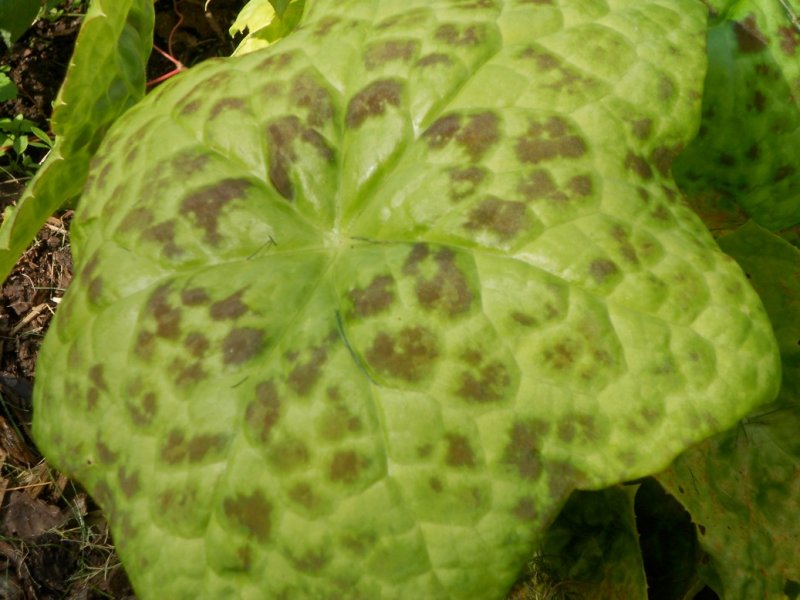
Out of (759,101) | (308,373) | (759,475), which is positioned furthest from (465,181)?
(759,475)

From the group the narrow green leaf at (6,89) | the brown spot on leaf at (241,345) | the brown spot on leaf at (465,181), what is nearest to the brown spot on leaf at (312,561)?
the brown spot on leaf at (241,345)

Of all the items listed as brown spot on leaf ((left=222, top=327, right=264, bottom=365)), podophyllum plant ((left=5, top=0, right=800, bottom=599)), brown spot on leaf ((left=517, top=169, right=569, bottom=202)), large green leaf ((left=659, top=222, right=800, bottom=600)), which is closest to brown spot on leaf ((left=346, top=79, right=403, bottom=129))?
podophyllum plant ((left=5, top=0, right=800, bottom=599))

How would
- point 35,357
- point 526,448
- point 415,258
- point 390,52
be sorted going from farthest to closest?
point 35,357 < point 390,52 < point 415,258 < point 526,448

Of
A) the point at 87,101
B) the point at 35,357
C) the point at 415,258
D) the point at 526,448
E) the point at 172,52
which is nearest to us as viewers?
the point at 526,448

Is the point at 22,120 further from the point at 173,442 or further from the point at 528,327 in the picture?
the point at 528,327

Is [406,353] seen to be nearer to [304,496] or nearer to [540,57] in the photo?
[304,496]

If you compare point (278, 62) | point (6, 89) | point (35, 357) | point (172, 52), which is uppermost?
point (278, 62)

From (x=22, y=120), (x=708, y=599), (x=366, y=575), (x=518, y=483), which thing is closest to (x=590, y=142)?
(x=518, y=483)

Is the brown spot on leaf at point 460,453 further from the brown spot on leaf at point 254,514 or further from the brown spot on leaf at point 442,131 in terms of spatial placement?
the brown spot on leaf at point 442,131

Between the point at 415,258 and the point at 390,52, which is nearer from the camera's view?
the point at 415,258
